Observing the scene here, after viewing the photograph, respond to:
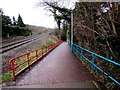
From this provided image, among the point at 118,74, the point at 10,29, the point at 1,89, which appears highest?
the point at 10,29

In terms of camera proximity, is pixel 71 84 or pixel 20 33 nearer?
pixel 71 84

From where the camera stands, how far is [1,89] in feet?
8.77

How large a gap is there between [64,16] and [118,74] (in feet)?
31.1

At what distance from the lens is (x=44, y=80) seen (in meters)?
3.11

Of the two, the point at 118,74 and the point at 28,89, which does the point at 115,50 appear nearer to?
the point at 118,74

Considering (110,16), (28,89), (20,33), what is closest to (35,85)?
(28,89)

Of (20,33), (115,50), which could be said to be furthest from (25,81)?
(20,33)

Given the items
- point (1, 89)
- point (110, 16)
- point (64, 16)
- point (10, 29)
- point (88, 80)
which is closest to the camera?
point (1, 89)

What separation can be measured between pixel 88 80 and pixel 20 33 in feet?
71.5

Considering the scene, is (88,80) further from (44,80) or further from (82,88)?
(44,80)

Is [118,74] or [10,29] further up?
[10,29]

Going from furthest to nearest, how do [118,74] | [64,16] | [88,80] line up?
1. [64,16]
2. [88,80]
3. [118,74]

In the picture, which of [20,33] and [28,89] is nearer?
[28,89]

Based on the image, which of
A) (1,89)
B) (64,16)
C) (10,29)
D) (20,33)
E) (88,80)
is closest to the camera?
(1,89)
